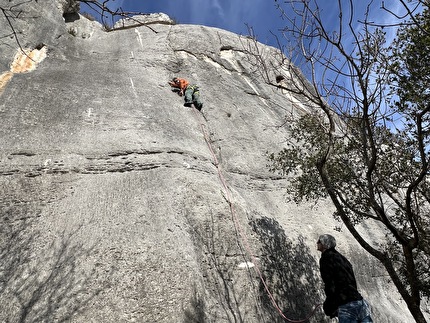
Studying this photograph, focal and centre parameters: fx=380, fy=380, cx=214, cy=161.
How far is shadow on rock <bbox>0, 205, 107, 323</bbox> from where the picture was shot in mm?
5824

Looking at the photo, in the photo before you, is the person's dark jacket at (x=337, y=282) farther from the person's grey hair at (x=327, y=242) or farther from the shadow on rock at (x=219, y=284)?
the shadow on rock at (x=219, y=284)

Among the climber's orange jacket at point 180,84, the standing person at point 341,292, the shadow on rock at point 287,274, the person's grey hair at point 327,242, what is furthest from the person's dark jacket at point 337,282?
the climber's orange jacket at point 180,84

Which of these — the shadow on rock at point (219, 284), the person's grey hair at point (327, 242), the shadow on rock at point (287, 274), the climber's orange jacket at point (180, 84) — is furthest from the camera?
the climber's orange jacket at point (180, 84)

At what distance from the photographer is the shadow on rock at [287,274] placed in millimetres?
7497

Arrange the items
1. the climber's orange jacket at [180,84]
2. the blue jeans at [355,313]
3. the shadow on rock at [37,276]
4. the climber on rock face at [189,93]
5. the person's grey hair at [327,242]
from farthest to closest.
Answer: the climber's orange jacket at [180,84], the climber on rock face at [189,93], the person's grey hair at [327,242], the shadow on rock at [37,276], the blue jeans at [355,313]

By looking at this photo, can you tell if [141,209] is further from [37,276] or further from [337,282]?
[337,282]

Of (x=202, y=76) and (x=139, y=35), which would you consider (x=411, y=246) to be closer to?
(x=202, y=76)

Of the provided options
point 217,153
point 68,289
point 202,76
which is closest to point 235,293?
point 68,289

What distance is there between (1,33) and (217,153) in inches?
354

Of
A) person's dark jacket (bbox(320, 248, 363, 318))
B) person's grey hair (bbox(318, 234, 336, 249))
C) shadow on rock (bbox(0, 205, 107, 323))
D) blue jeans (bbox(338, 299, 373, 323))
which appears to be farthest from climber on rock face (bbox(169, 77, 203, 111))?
blue jeans (bbox(338, 299, 373, 323))

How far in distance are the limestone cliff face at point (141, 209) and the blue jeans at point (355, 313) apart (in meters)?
1.71

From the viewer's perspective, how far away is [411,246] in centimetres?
644

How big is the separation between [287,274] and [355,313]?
2.43 meters

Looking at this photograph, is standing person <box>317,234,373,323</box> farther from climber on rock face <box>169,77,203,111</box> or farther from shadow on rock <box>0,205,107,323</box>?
climber on rock face <box>169,77,203,111</box>
